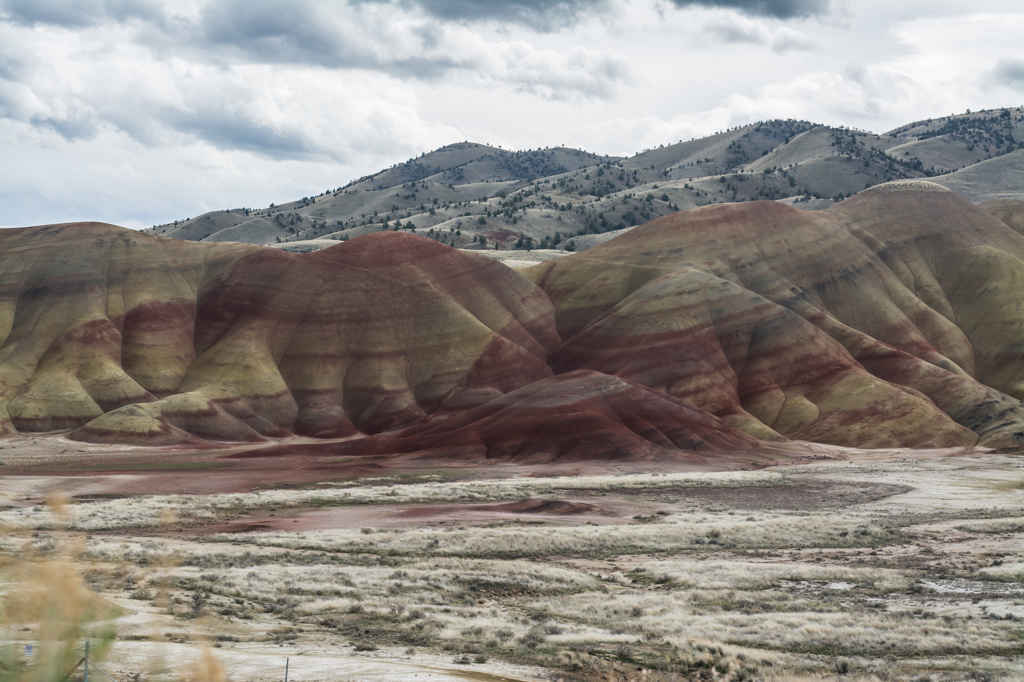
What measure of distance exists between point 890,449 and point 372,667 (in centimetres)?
7394

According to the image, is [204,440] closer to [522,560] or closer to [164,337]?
[164,337]

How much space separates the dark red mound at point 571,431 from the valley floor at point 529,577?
12.5 metres

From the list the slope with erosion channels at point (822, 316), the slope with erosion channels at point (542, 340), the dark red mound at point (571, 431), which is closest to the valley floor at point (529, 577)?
the dark red mound at point (571, 431)

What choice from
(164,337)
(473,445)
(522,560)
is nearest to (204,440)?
(164,337)

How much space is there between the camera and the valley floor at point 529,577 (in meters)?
18.1

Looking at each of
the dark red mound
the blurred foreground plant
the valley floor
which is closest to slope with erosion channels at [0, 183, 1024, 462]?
the dark red mound

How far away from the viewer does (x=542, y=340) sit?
345ft

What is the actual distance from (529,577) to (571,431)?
1761 inches

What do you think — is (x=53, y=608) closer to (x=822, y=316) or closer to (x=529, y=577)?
(x=529, y=577)

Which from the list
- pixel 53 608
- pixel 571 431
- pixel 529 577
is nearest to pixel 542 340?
pixel 571 431

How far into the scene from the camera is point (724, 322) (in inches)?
3937

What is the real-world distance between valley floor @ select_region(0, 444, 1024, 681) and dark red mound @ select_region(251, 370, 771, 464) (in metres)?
12.5

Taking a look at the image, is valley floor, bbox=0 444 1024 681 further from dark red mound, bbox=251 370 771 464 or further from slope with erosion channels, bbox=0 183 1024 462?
slope with erosion channels, bbox=0 183 1024 462

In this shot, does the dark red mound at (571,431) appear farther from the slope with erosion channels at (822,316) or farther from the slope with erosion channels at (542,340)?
the slope with erosion channels at (822,316)
